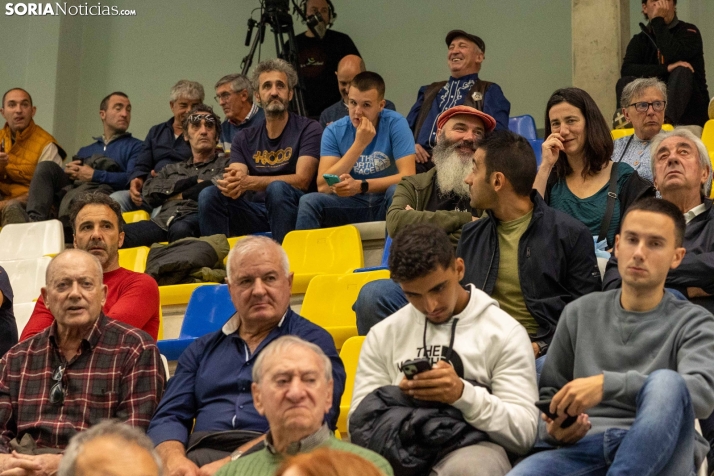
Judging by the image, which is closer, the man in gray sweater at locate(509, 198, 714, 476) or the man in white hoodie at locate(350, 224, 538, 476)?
the man in gray sweater at locate(509, 198, 714, 476)

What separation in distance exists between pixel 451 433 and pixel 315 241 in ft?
7.57

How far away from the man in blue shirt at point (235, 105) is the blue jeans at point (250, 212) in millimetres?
708

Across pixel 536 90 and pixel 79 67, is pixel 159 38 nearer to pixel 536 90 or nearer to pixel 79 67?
pixel 79 67

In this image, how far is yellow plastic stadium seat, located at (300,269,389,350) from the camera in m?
3.96

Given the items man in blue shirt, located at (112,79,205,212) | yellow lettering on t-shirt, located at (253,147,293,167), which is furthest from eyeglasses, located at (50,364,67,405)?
man in blue shirt, located at (112,79,205,212)

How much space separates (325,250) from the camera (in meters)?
4.66

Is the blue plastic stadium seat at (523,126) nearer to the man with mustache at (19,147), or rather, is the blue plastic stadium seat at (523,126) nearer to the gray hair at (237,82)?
the gray hair at (237,82)

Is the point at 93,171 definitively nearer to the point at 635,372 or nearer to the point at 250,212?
the point at 250,212

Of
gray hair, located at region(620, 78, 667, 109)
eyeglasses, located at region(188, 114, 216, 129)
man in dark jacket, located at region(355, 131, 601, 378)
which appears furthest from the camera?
eyeglasses, located at region(188, 114, 216, 129)

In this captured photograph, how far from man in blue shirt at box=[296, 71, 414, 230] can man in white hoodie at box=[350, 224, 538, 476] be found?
2066mm

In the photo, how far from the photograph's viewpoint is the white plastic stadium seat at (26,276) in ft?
16.8

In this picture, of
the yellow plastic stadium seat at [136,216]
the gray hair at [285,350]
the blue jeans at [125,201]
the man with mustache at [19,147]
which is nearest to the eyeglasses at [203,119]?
the yellow plastic stadium seat at [136,216]

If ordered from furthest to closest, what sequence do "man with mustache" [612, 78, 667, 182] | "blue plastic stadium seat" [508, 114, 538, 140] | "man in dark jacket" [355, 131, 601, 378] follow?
"blue plastic stadium seat" [508, 114, 538, 140]
"man with mustache" [612, 78, 667, 182]
"man in dark jacket" [355, 131, 601, 378]

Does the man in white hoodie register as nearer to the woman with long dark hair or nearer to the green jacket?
the green jacket
